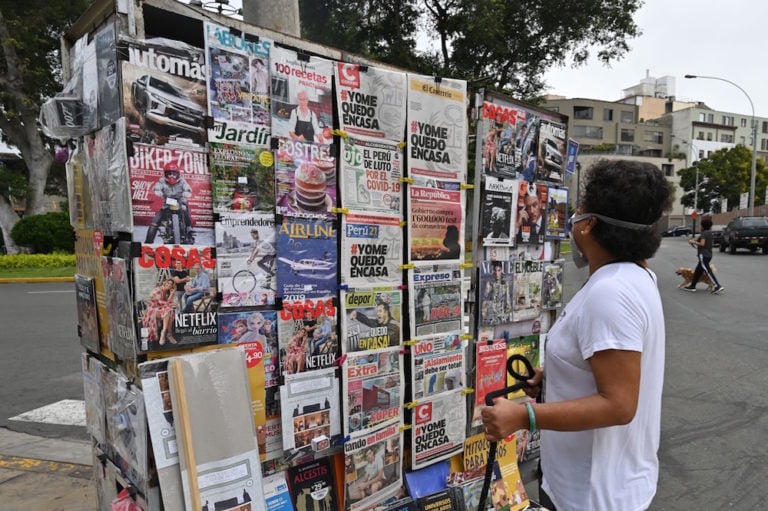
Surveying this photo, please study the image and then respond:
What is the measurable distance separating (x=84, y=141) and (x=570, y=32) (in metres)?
16.2

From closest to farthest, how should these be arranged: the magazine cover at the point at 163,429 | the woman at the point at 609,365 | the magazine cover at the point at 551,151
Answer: the woman at the point at 609,365
the magazine cover at the point at 163,429
the magazine cover at the point at 551,151

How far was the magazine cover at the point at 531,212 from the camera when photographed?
10.7ft

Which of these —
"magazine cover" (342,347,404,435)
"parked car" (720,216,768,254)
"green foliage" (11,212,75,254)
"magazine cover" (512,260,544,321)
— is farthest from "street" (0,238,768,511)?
"parked car" (720,216,768,254)

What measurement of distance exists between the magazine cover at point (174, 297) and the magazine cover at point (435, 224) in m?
1.10

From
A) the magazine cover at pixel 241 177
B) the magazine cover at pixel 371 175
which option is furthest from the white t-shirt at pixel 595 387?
the magazine cover at pixel 241 177

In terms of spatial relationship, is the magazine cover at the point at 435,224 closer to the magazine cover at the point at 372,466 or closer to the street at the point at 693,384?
the magazine cover at the point at 372,466

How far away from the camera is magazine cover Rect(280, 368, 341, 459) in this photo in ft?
7.57

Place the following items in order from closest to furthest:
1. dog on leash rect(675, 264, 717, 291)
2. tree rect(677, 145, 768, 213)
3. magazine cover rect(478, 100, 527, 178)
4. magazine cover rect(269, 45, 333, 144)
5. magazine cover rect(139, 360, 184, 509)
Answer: magazine cover rect(139, 360, 184, 509) → magazine cover rect(269, 45, 333, 144) → magazine cover rect(478, 100, 527, 178) → dog on leash rect(675, 264, 717, 291) → tree rect(677, 145, 768, 213)

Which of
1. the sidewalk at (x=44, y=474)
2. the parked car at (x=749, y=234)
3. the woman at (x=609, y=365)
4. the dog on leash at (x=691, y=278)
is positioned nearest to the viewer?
the woman at (x=609, y=365)

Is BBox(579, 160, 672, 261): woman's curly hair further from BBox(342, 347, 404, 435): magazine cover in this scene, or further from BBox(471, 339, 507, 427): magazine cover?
BBox(471, 339, 507, 427): magazine cover

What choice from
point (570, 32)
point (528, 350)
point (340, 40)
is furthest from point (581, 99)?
point (528, 350)

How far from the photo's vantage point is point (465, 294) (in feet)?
9.95

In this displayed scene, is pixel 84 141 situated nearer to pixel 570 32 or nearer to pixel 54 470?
pixel 54 470

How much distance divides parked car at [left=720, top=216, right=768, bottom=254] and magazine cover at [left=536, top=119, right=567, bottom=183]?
79.6ft
